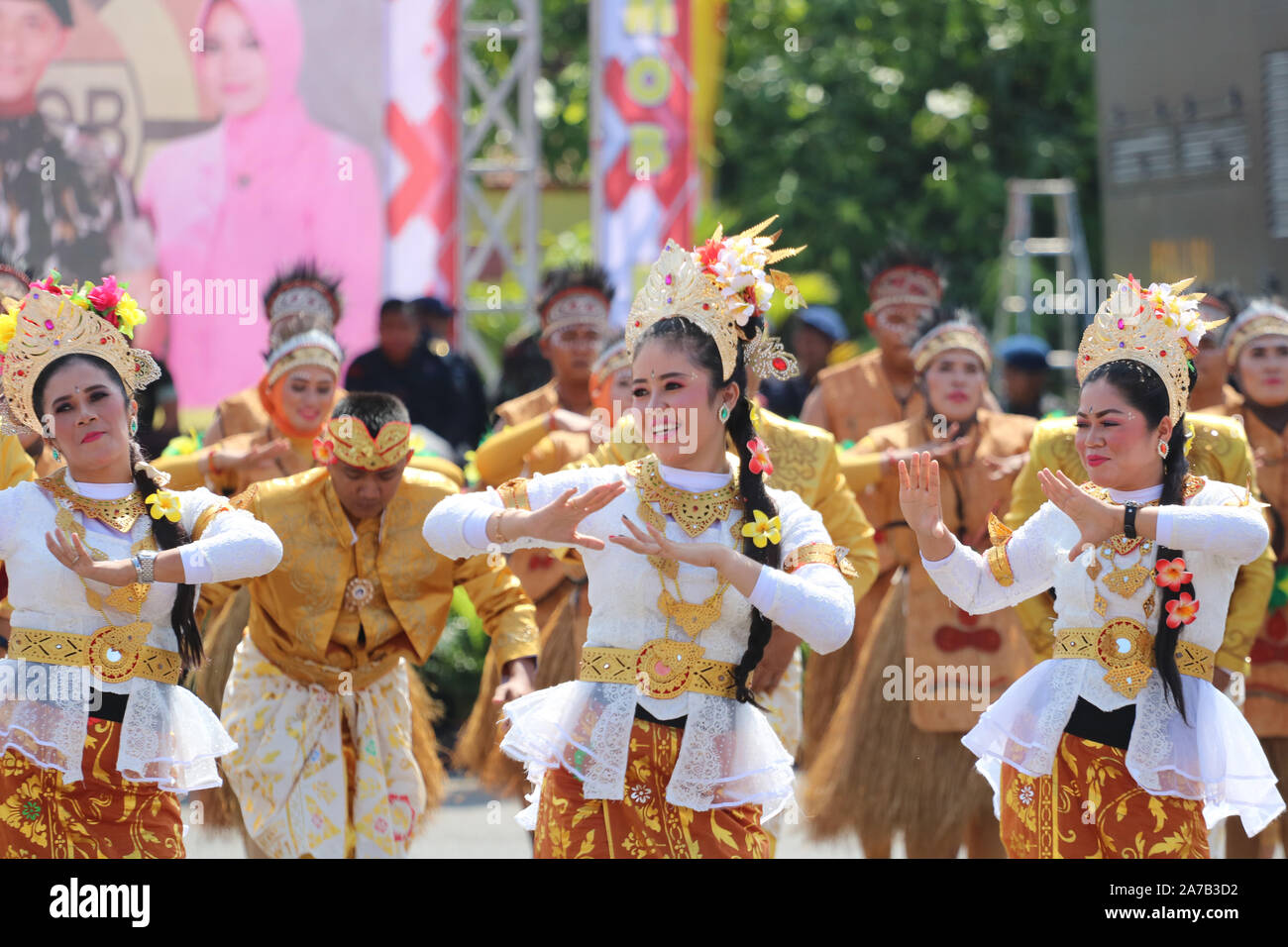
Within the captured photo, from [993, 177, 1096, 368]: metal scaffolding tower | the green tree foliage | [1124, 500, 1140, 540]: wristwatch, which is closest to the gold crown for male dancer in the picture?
[1124, 500, 1140, 540]: wristwatch

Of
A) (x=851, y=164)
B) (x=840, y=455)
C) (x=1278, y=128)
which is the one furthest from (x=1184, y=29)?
(x=851, y=164)

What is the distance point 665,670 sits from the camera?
153 inches

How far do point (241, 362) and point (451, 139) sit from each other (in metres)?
3.44

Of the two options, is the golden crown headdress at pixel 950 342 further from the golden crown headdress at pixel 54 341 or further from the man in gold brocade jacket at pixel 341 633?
the golden crown headdress at pixel 54 341

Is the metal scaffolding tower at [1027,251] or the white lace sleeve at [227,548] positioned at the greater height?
the metal scaffolding tower at [1027,251]

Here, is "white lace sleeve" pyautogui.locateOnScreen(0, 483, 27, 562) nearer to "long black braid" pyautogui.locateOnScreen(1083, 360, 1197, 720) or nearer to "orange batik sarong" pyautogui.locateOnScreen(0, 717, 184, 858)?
"orange batik sarong" pyautogui.locateOnScreen(0, 717, 184, 858)

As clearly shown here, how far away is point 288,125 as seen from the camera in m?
9.68

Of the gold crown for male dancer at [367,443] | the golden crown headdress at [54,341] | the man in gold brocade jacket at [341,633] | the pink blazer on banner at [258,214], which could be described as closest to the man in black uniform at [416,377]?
the pink blazer on banner at [258,214]

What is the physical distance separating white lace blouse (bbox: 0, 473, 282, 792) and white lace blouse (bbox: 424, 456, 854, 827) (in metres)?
0.58

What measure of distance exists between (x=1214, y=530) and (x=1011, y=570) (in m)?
0.45

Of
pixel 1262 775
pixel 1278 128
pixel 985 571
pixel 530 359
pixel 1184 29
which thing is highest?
pixel 1184 29

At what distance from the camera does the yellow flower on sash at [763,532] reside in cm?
393

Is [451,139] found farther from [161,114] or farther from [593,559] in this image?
[593,559]

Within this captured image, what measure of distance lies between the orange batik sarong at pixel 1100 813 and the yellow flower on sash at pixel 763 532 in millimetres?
817
